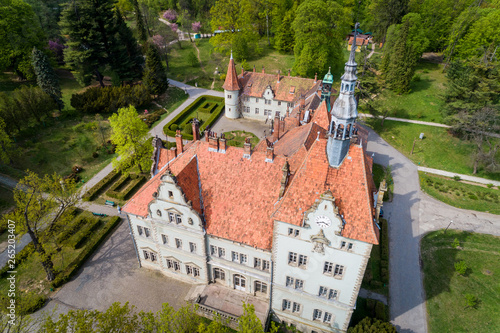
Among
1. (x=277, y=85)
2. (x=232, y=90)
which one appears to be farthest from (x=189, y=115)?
(x=277, y=85)

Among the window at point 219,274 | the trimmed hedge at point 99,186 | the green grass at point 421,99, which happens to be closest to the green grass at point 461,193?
the green grass at point 421,99

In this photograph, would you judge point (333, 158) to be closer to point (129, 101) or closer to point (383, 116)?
point (383, 116)

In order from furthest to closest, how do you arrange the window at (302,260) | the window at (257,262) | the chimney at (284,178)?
1. the window at (257,262)
2. the chimney at (284,178)
3. the window at (302,260)

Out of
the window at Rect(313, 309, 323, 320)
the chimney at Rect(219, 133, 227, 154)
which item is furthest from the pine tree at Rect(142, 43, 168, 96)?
the window at Rect(313, 309, 323, 320)

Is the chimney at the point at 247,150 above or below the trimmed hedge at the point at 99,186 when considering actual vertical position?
above

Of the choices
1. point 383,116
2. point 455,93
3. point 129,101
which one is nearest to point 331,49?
point 383,116

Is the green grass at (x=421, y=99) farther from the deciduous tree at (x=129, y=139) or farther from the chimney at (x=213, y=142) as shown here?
the deciduous tree at (x=129, y=139)

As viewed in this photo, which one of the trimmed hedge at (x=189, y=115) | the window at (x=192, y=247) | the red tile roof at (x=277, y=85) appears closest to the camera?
the window at (x=192, y=247)
